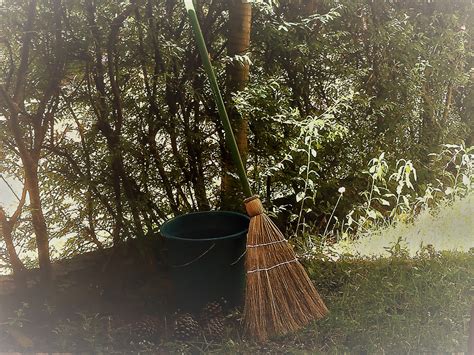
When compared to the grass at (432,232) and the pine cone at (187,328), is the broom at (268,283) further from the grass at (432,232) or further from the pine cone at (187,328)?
the grass at (432,232)

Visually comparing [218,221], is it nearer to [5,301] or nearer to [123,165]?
[123,165]

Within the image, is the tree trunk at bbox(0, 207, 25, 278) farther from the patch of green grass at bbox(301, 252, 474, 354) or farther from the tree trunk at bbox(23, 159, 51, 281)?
the patch of green grass at bbox(301, 252, 474, 354)

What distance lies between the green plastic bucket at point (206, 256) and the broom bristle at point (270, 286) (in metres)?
0.05

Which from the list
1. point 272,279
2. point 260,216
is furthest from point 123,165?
point 272,279

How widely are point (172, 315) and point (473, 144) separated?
1189mm

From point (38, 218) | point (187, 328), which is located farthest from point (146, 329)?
point (38, 218)

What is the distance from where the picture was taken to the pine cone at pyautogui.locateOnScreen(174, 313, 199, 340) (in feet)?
4.97

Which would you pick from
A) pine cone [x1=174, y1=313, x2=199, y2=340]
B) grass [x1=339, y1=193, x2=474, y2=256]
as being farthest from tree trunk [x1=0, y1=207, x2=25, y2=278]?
grass [x1=339, y1=193, x2=474, y2=256]

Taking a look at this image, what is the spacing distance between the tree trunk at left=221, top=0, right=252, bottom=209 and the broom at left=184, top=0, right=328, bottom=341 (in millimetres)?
143

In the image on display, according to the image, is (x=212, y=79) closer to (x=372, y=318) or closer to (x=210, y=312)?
(x=210, y=312)

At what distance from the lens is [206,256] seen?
4.71ft

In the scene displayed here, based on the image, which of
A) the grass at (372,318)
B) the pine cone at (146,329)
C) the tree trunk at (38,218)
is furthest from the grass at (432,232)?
the tree trunk at (38,218)

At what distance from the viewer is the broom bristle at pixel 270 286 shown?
146 cm

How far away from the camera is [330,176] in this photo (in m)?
1.70
